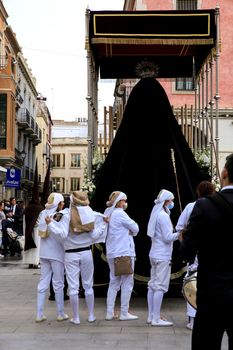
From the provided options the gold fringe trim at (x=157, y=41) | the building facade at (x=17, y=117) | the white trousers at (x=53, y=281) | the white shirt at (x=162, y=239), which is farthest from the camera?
the building facade at (x=17, y=117)

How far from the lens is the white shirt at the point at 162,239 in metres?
8.55

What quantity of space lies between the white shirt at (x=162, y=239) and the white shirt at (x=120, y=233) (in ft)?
1.27

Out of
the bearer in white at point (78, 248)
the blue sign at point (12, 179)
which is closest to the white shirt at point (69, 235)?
the bearer in white at point (78, 248)

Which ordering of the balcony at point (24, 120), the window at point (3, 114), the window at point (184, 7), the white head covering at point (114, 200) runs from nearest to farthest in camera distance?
the white head covering at point (114, 200), the window at point (184, 7), the window at point (3, 114), the balcony at point (24, 120)

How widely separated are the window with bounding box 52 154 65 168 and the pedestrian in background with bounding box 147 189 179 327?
8221 centimetres

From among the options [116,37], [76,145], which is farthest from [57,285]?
[76,145]

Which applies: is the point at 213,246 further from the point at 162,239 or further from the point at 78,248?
the point at 78,248

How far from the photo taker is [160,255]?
860cm

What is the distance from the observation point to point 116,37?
11.6m

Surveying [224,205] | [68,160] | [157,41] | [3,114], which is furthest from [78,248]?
[68,160]

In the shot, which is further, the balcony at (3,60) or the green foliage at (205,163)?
the balcony at (3,60)

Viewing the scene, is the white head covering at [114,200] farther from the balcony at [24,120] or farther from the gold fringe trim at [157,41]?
the balcony at [24,120]

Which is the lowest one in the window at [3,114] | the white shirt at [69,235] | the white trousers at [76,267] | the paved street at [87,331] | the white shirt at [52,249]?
the paved street at [87,331]

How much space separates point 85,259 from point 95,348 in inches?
62.2
